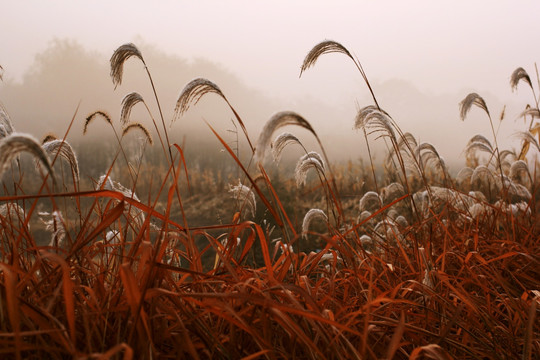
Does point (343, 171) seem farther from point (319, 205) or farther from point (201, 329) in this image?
point (201, 329)

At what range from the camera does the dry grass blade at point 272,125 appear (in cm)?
123

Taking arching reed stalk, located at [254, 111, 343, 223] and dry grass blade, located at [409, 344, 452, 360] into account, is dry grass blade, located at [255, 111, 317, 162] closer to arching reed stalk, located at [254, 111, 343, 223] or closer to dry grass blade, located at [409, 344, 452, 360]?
arching reed stalk, located at [254, 111, 343, 223]

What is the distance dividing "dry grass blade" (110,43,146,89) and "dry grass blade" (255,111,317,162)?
1.09m

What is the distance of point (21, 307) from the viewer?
138 centimetres

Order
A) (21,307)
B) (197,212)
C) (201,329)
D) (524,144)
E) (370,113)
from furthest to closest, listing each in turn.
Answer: (197,212), (524,144), (370,113), (201,329), (21,307)

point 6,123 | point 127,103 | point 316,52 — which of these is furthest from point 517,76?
point 6,123

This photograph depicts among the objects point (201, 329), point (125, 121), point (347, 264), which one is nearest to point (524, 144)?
point (347, 264)

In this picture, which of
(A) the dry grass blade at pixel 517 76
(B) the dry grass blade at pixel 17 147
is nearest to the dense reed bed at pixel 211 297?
Result: (B) the dry grass blade at pixel 17 147

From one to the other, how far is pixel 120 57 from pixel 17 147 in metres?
1.12

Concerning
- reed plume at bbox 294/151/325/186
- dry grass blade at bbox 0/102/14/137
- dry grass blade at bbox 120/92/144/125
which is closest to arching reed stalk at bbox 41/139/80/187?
dry grass blade at bbox 0/102/14/137

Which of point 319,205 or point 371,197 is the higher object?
point 371,197

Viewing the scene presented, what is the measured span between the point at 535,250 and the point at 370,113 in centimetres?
176

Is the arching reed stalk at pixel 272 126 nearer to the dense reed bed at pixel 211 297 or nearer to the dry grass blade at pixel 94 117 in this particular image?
the dense reed bed at pixel 211 297

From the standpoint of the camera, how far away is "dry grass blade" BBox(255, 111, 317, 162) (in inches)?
48.4
